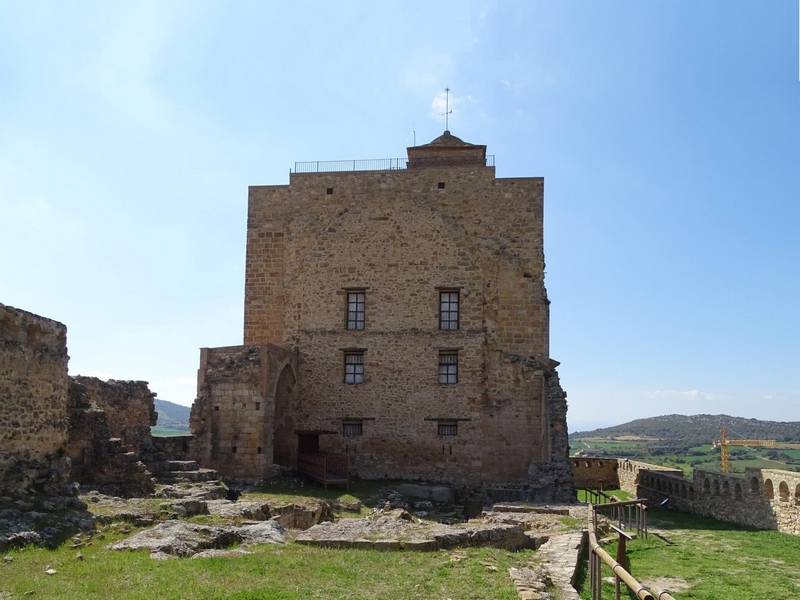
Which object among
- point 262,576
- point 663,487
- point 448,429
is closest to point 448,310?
point 448,429

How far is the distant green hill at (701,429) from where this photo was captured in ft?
322

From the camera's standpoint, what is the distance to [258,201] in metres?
28.0

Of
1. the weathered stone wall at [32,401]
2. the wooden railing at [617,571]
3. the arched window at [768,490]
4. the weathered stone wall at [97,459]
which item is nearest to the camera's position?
the wooden railing at [617,571]

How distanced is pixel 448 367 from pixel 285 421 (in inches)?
237

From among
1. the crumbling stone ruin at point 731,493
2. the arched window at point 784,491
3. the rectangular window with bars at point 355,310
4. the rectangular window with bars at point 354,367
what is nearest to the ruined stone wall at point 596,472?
the crumbling stone ruin at point 731,493

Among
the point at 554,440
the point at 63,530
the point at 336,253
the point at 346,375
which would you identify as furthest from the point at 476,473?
the point at 63,530

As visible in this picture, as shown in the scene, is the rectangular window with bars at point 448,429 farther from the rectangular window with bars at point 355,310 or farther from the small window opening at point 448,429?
the rectangular window with bars at point 355,310

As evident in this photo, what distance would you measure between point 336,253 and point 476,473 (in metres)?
9.29

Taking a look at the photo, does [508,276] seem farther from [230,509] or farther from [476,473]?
[230,509]

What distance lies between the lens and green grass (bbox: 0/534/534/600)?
8.12 m

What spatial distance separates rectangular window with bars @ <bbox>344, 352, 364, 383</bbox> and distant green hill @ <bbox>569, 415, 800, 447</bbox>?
7882cm

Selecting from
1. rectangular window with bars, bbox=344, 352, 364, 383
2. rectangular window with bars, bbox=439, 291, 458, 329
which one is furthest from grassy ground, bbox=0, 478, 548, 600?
rectangular window with bars, bbox=439, 291, 458, 329

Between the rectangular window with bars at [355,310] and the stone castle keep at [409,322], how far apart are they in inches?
2.0

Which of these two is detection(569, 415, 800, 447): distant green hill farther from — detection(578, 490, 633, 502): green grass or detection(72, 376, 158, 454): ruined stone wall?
detection(72, 376, 158, 454): ruined stone wall
